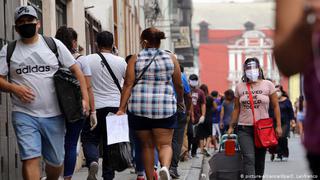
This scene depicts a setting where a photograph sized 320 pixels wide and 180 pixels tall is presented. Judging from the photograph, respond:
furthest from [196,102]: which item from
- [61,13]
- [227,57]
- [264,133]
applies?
[227,57]

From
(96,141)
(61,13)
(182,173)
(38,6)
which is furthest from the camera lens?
(61,13)

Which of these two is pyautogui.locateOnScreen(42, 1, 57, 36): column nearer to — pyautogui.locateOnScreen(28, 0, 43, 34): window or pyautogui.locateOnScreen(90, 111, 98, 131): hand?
pyautogui.locateOnScreen(28, 0, 43, 34): window

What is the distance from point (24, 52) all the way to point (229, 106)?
14.7 meters

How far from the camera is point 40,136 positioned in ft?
23.7

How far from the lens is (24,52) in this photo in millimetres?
7207

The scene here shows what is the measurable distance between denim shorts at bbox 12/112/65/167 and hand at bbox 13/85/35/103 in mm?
150

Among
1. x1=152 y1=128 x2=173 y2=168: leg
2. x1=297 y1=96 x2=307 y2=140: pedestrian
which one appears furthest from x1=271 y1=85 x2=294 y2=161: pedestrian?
x1=152 y1=128 x2=173 y2=168: leg

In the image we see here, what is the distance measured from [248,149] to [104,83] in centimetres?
175

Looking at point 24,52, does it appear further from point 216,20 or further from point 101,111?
point 216,20

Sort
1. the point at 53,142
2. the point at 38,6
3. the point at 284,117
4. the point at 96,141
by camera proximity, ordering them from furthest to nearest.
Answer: the point at 284,117 < the point at 38,6 < the point at 96,141 < the point at 53,142

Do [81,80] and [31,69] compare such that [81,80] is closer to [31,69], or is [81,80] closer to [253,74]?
[31,69]

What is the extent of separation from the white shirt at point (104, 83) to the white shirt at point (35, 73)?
1.72 m

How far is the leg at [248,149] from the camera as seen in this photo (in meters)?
9.51

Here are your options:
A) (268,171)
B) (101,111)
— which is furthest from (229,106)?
(101,111)
